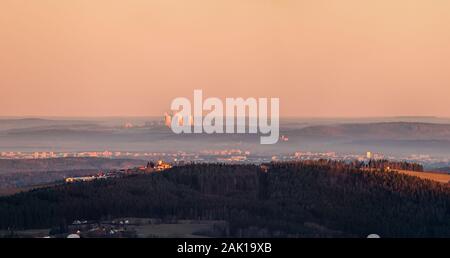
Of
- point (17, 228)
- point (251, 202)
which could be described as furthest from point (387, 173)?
point (17, 228)

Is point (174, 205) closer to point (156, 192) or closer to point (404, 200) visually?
point (156, 192)

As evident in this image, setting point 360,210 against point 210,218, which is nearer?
point 210,218
